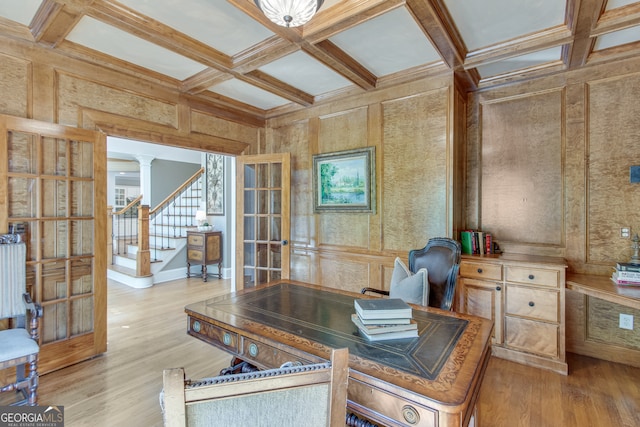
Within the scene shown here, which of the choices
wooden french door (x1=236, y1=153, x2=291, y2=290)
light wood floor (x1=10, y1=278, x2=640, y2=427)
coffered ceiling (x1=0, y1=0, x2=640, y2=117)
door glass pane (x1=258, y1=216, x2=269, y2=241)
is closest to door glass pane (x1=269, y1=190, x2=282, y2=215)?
wooden french door (x1=236, y1=153, x2=291, y2=290)

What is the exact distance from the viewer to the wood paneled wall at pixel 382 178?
302 centimetres

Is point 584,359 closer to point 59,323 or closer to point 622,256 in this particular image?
point 622,256

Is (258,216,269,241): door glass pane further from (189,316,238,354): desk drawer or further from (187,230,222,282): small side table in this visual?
(189,316,238,354): desk drawer

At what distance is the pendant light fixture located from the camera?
1523 millimetres

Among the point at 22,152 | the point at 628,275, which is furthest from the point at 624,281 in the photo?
the point at 22,152

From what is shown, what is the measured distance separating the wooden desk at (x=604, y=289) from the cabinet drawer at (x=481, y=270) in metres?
0.51

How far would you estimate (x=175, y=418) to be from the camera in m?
0.61

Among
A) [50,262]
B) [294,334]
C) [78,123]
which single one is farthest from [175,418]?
[78,123]

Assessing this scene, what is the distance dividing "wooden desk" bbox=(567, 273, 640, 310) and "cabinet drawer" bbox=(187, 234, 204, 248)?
5374 mm

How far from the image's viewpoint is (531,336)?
260 centimetres

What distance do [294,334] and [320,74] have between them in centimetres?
268

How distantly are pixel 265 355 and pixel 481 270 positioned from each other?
228 cm

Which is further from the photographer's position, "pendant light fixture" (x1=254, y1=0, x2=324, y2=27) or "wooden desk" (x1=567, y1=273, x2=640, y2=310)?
"wooden desk" (x1=567, y1=273, x2=640, y2=310)

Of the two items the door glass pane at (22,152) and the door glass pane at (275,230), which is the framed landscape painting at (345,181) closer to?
the door glass pane at (275,230)
